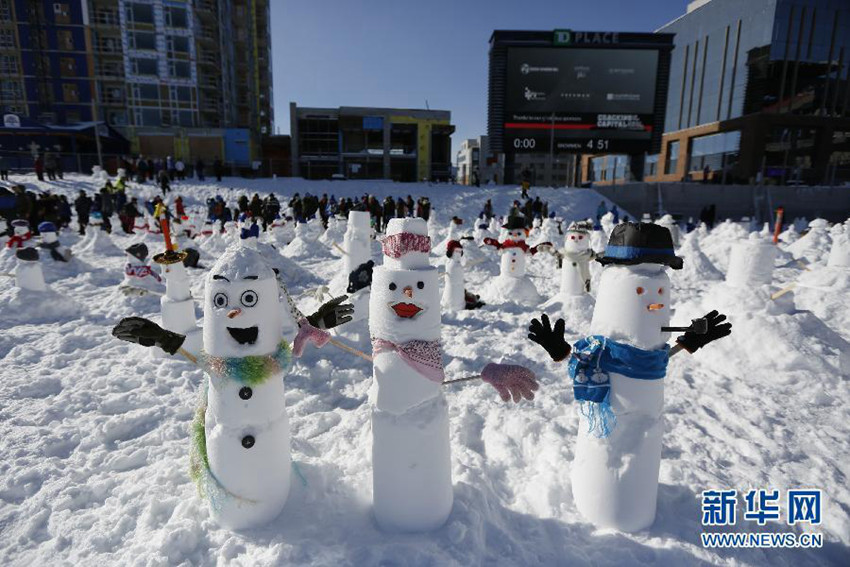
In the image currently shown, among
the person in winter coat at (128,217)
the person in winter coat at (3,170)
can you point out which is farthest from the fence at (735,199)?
the person in winter coat at (3,170)

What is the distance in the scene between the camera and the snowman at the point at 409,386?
2.51m

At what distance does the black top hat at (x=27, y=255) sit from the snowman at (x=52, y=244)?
1.86 m

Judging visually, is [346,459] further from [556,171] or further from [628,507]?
[556,171]

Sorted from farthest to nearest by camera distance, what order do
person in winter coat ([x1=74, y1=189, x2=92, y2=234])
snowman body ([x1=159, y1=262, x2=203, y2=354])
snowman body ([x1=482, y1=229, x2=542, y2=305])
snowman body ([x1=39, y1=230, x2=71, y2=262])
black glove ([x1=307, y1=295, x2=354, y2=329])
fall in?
person in winter coat ([x1=74, y1=189, x2=92, y2=234]) → snowman body ([x1=39, y1=230, x2=71, y2=262]) → snowman body ([x1=482, y1=229, x2=542, y2=305]) → snowman body ([x1=159, y1=262, x2=203, y2=354]) → black glove ([x1=307, y1=295, x2=354, y2=329])

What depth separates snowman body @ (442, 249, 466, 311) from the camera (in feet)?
22.4

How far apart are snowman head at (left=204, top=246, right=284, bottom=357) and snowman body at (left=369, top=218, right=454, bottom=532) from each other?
609mm

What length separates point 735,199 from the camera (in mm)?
21672

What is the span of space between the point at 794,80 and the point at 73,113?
43.9m

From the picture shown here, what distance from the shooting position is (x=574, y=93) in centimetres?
2180

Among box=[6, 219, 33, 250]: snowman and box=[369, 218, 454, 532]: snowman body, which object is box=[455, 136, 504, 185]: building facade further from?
box=[369, 218, 454, 532]: snowman body

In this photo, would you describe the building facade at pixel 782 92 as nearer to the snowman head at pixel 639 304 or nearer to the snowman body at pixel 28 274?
the snowman head at pixel 639 304

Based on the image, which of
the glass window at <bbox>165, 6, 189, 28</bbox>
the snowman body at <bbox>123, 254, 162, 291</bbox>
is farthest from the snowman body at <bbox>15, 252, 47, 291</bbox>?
the glass window at <bbox>165, 6, 189, 28</bbox>

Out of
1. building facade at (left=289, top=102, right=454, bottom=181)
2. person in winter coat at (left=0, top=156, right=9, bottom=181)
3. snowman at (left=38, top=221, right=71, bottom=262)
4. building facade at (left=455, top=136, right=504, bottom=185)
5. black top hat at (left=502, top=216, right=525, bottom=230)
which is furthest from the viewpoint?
building facade at (left=289, top=102, right=454, bottom=181)
